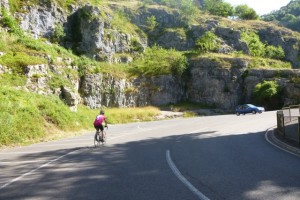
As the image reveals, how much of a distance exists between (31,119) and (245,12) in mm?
97195

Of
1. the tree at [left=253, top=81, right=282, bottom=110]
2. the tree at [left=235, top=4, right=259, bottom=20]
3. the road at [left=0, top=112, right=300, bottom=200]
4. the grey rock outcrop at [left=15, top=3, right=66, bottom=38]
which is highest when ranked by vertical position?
the tree at [left=235, top=4, right=259, bottom=20]

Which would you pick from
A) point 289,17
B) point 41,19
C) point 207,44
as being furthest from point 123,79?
point 289,17

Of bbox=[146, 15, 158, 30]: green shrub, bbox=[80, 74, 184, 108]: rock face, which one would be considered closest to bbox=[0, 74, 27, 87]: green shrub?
bbox=[80, 74, 184, 108]: rock face

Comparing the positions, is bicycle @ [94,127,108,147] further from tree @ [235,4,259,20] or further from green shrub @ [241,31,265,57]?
tree @ [235,4,259,20]

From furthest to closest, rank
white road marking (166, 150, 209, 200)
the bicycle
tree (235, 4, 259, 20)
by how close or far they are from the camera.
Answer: tree (235, 4, 259, 20), the bicycle, white road marking (166, 150, 209, 200)

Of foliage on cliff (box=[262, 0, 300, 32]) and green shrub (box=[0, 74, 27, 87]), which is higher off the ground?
foliage on cliff (box=[262, 0, 300, 32])

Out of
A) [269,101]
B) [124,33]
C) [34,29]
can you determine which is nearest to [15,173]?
[34,29]

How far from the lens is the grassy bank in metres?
21.4

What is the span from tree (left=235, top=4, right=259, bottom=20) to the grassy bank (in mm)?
86551

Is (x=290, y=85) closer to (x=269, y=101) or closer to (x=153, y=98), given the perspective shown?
(x=269, y=101)

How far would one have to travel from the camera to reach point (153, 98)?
54250 millimetres

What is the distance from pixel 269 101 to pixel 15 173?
50.6m

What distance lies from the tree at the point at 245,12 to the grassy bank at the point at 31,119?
86.6m

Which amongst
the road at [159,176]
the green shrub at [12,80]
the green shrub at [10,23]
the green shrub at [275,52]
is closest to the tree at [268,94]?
the green shrub at [275,52]
